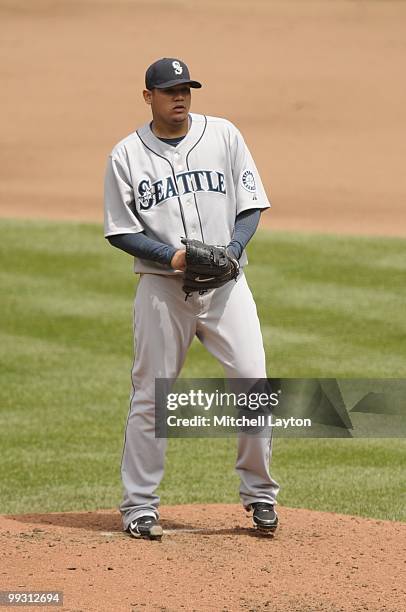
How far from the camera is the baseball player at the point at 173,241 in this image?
227 inches

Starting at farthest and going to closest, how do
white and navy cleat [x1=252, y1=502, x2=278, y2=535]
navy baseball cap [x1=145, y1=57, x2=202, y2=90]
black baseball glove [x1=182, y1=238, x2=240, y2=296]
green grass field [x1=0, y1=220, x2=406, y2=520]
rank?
green grass field [x1=0, y1=220, x2=406, y2=520] < white and navy cleat [x1=252, y1=502, x2=278, y2=535] < navy baseball cap [x1=145, y1=57, x2=202, y2=90] < black baseball glove [x1=182, y1=238, x2=240, y2=296]

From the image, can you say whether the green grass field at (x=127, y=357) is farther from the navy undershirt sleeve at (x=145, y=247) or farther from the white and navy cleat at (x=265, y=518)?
the navy undershirt sleeve at (x=145, y=247)

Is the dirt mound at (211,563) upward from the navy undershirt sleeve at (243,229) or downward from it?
downward

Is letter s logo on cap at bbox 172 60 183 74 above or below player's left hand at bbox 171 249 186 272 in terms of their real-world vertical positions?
above

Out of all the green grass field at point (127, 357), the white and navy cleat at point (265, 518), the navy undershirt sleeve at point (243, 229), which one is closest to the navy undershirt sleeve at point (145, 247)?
the navy undershirt sleeve at point (243, 229)

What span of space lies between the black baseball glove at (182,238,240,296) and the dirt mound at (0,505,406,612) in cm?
112

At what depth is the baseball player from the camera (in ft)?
18.9

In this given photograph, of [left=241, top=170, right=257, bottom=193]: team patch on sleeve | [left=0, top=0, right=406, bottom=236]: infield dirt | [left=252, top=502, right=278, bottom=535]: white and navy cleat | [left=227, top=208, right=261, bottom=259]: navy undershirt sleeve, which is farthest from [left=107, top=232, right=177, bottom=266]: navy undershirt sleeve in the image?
[left=0, top=0, right=406, bottom=236]: infield dirt

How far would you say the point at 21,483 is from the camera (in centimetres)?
756

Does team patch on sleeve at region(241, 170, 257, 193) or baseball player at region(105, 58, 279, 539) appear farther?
team patch on sleeve at region(241, 170, 257, 193)

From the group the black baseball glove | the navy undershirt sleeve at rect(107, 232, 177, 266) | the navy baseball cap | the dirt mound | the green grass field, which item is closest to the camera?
the dirt mound

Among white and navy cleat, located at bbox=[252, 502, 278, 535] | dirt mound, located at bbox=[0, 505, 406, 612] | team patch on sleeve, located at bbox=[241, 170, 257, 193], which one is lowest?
dirt mound, located at bbox=[0, 505, 406, 612]

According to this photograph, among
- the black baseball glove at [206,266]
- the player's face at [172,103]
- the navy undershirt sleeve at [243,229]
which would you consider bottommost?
the black baseball glove at [206,266]

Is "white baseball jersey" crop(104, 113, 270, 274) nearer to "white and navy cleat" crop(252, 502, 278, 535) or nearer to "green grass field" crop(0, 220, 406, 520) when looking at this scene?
"white and navy cleat" crop(252, 502, 278, 535)
